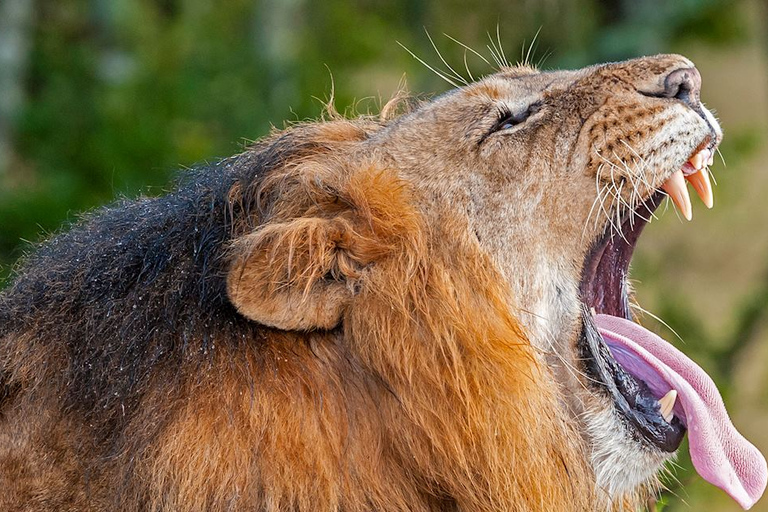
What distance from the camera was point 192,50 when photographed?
533 inches

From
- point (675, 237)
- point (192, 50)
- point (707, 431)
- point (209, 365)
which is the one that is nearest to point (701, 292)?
point (675, 237)

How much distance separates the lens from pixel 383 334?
284 cm

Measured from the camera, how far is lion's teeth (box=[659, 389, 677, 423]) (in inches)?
125

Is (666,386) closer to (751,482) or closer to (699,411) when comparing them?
(699,411)

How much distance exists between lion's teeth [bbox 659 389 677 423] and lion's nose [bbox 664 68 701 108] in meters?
0.78

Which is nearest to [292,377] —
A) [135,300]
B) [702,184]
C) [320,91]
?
[135,300]

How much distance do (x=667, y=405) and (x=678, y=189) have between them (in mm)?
582

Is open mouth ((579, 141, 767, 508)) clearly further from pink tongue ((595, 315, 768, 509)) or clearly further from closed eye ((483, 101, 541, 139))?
closed eye ((483, 101, 541, 139))

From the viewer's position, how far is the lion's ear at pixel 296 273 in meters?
2.76

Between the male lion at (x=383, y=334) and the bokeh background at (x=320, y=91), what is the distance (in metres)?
Result: 3.83

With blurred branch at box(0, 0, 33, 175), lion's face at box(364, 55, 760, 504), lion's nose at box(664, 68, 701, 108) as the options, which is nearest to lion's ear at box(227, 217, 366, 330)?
lion's face at box(364, 55, 760, 504)

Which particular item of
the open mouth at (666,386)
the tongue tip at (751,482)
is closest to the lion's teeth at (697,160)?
the open mouth at (666,386)

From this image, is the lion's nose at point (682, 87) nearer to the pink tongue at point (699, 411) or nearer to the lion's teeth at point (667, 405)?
the pink tongue at point (699, 411)

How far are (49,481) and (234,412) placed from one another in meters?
0.47
